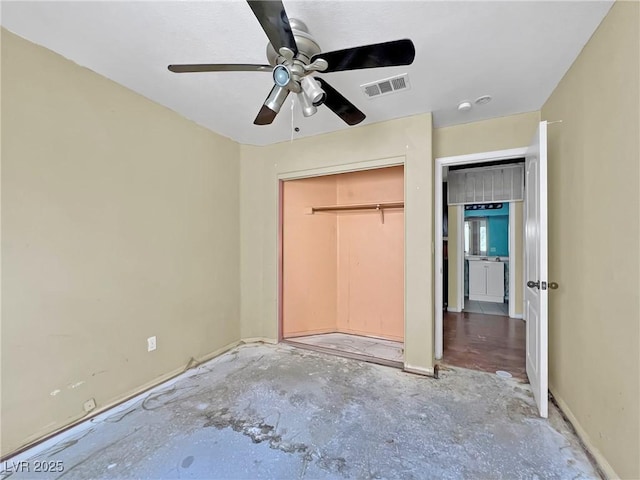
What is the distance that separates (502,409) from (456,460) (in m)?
0.74

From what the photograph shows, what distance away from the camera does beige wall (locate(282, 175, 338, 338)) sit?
355 cm

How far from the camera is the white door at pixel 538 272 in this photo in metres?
1.89

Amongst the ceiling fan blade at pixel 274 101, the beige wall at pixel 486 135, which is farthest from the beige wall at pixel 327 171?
the ceiling fan blade at pixel 274 101

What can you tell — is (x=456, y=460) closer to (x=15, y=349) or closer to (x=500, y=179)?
(x=15, y=349)

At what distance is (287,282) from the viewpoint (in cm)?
354

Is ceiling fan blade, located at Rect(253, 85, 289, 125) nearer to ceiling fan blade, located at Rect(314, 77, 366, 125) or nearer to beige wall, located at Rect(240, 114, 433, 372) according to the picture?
ceiling fan blade, located at Rect(314, 77, 366, 125)

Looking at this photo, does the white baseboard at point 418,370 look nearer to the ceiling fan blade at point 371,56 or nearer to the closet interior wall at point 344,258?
the closet interior wall at point 344,258

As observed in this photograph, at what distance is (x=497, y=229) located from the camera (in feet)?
20.3

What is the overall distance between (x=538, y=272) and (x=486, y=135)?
Answer: 57.4 inches

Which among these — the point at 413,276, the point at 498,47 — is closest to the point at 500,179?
the point at 413,276

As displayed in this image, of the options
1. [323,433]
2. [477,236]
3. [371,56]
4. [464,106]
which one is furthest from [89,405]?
[477,236]

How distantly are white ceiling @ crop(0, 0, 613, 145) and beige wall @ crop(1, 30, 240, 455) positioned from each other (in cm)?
29

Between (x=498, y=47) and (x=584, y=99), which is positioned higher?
(x=498, y=47)

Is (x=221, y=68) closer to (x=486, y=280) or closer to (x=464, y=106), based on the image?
(x=464, y=106)
